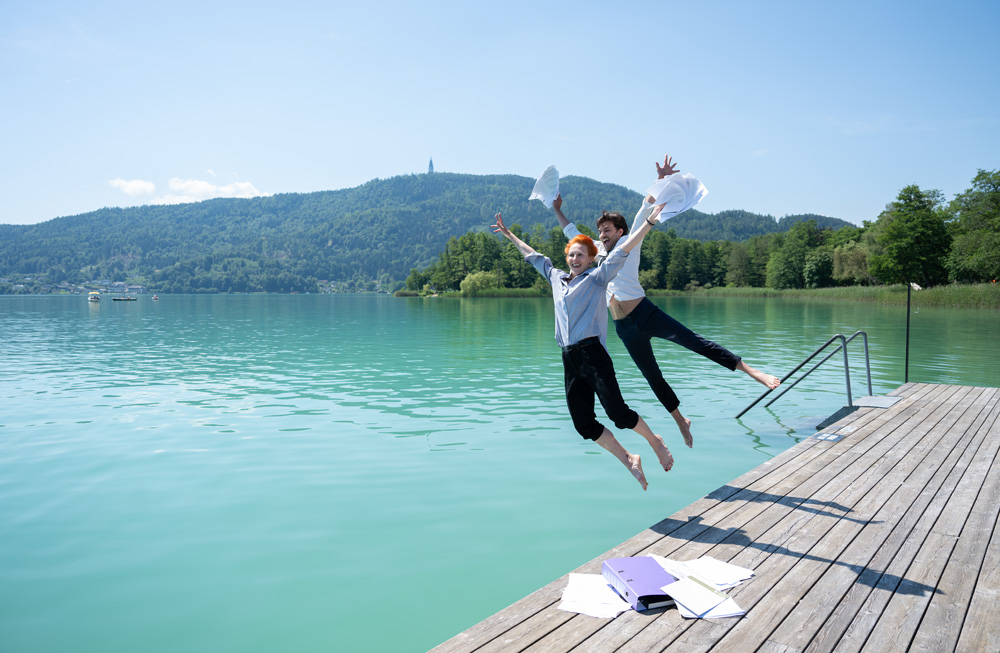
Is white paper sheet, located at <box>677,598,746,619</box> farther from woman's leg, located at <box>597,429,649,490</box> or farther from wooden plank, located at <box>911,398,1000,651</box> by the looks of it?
woman's leg, located at <box>597,429,649,490</box>

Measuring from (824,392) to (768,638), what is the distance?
1206 cm

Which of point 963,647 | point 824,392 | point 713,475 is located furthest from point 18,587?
point 824,392

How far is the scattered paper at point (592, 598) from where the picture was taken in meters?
3.20

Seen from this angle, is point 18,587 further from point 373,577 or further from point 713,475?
point 713,475

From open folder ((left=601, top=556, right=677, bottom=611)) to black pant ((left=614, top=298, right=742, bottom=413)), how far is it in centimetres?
222

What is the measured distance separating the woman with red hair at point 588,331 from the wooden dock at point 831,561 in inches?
35.0

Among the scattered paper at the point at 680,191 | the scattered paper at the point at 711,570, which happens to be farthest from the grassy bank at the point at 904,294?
the scattered paper at the point at 711,570

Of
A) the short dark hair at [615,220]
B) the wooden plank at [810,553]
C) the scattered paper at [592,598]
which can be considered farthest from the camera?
the short dark hair at [615,220]

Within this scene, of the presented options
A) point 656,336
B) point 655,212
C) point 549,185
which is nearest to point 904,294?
point 656,336

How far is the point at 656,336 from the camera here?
18.5ft

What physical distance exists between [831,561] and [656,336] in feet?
7.65

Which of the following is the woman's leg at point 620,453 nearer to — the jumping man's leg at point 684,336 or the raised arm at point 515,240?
the jumping man's leg at point 684,336

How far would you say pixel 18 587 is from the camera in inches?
201

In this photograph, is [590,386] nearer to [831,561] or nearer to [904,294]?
[831,561]
